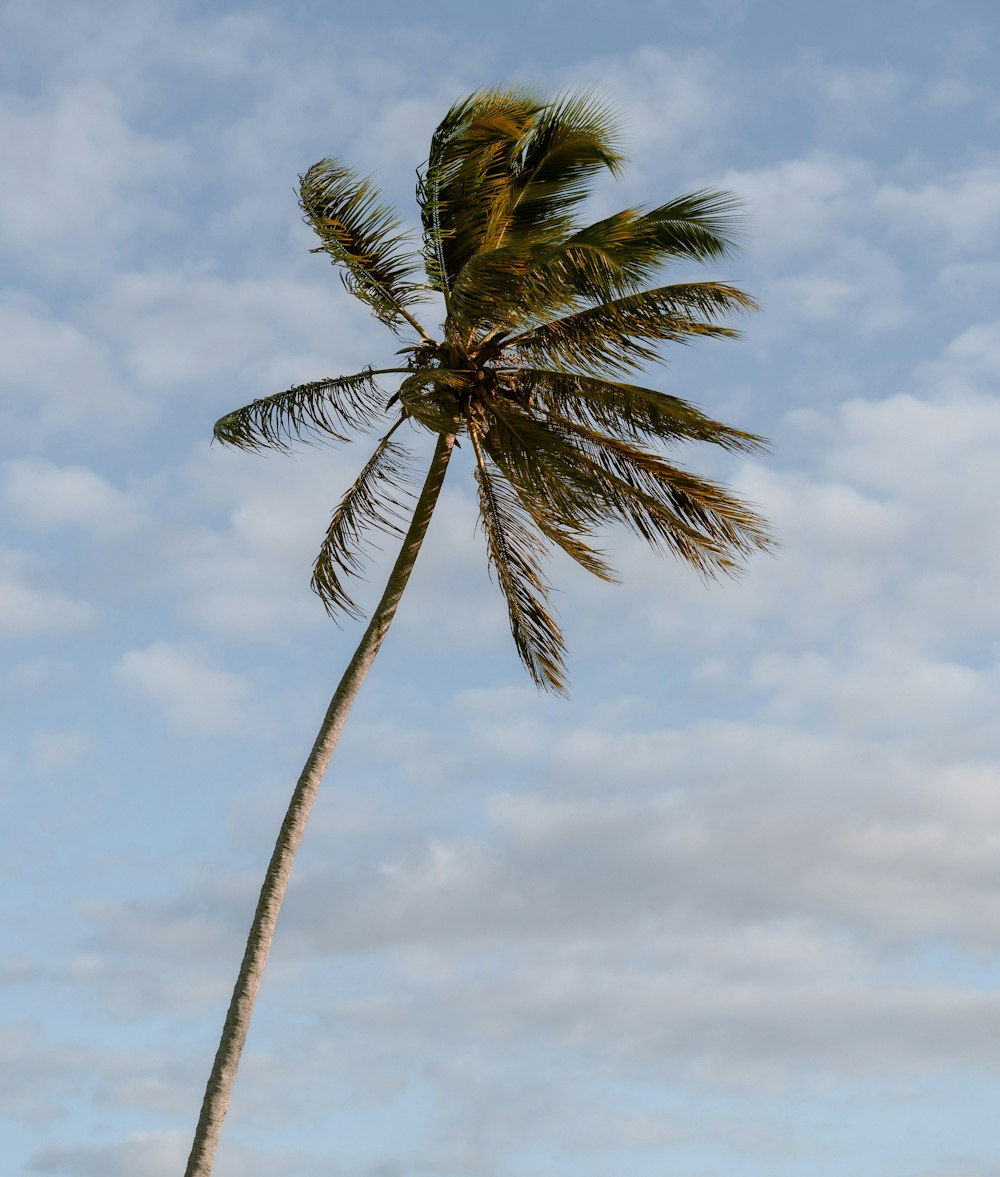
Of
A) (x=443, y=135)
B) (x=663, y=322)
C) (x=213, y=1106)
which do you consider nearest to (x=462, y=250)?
(x=443, y=135)

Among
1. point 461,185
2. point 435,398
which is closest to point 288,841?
point 435,398

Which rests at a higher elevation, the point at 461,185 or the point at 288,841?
the point at 461,185

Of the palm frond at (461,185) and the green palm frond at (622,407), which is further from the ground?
the palm frond at (461,185)

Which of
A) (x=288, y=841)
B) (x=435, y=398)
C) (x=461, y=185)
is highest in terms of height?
(x=461, y=185)

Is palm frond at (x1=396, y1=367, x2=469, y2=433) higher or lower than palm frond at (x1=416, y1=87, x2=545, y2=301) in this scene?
lower

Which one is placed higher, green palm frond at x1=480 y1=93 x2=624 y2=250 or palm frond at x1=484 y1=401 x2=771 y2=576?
green palm frond at x1=480 y1=93 x2=624 y2=250

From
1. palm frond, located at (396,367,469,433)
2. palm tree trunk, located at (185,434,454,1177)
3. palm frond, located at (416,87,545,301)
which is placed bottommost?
palm tree trunk, located at (185,434,454,1177)

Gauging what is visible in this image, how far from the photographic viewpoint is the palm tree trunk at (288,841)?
49.0ft

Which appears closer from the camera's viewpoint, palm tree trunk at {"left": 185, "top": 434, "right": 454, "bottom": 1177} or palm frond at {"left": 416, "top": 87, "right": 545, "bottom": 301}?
palm tree trunk at {"left": 185, "top": 434, "right": 454, "bottom": 1177}

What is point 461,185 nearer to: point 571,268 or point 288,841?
point 571,268

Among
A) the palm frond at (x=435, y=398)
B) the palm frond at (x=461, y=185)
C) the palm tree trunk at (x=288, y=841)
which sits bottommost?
the palm tree trunk at (x=288, y=841)

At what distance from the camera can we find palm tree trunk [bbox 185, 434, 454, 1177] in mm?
14945

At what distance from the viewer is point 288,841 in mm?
15797

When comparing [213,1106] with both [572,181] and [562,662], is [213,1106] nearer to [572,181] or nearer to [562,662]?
[562,662]
